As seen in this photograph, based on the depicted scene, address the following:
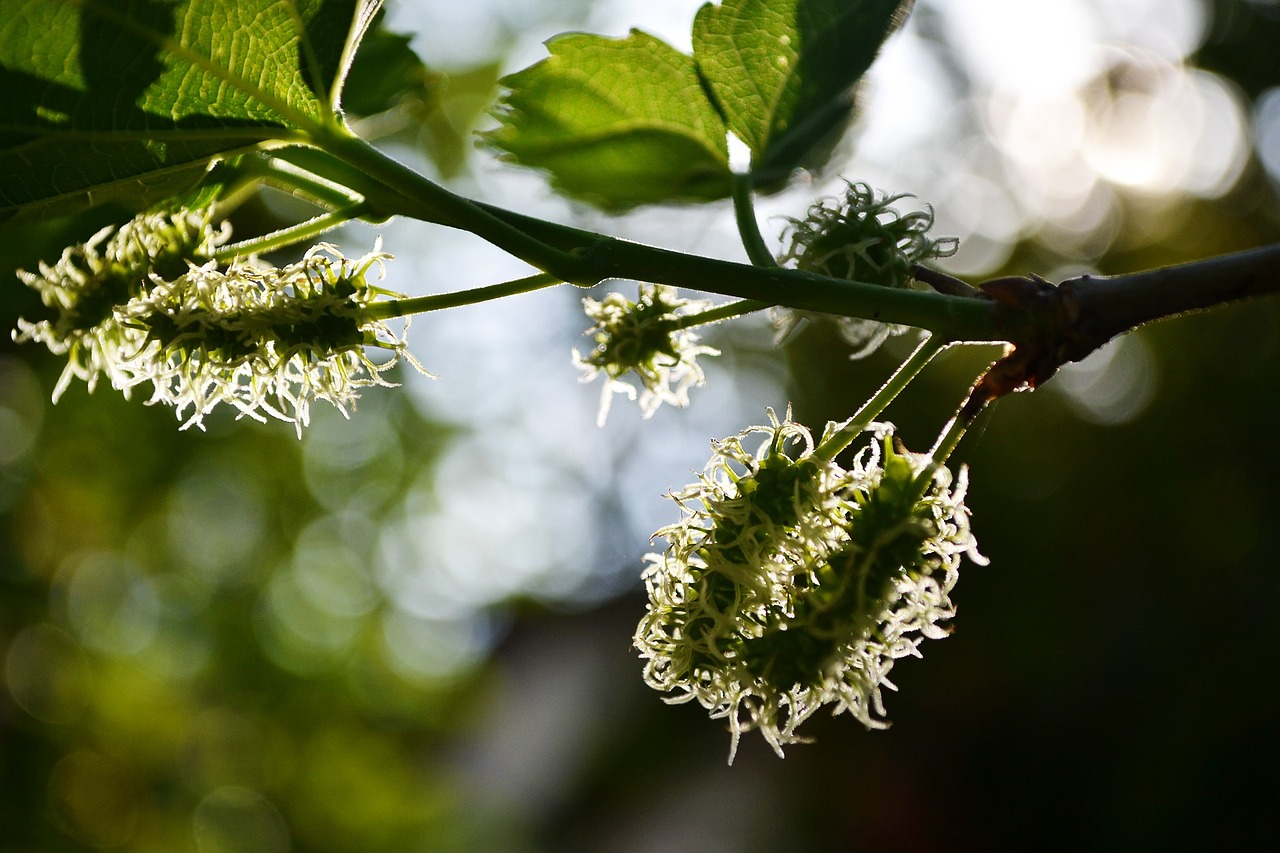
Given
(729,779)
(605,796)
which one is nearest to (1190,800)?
(729,779)

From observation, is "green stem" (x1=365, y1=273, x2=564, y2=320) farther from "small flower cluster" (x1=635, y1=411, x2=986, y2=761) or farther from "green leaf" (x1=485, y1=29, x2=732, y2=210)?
"green leaf" (x1=485, y1=29, x2=732, y2=210)

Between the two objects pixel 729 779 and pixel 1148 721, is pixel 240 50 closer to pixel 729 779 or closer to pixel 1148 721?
pixel 1148 721

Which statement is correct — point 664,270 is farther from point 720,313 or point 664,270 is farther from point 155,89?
point 155,89

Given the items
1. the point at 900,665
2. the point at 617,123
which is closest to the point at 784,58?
the point at 617,123

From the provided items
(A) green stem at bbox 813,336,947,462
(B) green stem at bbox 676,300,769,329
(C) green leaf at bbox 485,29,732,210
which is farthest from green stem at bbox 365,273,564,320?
(C) green leaf at bbox 485,29,732,210

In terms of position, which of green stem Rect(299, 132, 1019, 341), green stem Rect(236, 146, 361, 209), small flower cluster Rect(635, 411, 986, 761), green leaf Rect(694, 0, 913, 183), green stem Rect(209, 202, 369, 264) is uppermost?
green leaf Rect(694, 0, 913, 183)
